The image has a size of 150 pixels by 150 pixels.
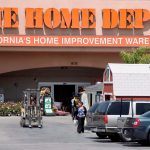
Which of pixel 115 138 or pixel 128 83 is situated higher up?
pixel 128 83

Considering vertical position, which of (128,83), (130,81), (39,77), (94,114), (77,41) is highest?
(77,41)

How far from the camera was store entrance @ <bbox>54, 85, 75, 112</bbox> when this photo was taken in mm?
54812

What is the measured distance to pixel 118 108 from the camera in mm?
28312

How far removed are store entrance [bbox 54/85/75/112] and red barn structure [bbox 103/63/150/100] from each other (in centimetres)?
1631

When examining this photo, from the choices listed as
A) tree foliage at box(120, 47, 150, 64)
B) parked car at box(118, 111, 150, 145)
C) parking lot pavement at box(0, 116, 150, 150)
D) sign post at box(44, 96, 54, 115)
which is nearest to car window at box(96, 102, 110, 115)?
parking lot pavement at box(0, 116, 150, 150)

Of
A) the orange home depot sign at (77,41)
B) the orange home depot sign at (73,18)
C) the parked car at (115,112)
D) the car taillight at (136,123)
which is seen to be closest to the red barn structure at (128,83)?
the parked car at (115,112)

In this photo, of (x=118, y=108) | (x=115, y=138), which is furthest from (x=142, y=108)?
(x=115, y=138)

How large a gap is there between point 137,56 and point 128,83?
35.5ft

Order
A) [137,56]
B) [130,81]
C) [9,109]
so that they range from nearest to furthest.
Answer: [130,81], [9,109], [137,56]

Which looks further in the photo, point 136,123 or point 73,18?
point 73,18

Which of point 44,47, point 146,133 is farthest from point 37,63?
point 146,133

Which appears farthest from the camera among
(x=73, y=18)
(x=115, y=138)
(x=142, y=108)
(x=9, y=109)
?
(x=73, y=18)

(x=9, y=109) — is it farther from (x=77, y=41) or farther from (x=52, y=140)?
(x=52, y=140)
